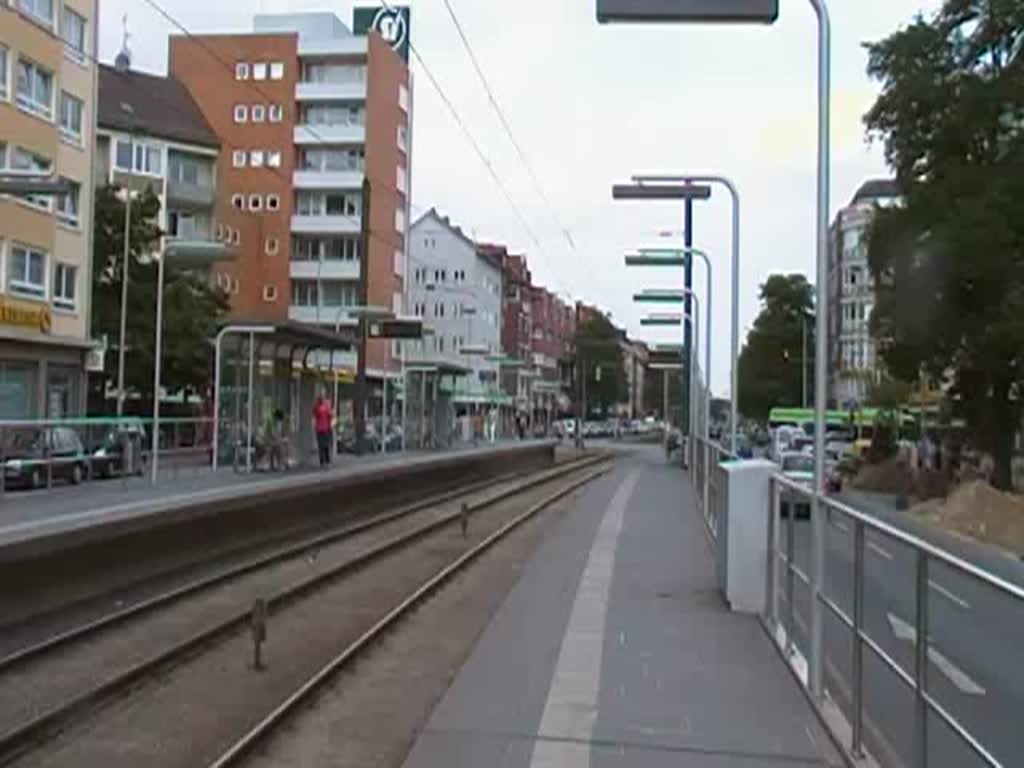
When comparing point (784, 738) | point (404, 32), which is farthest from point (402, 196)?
point (784, 738)

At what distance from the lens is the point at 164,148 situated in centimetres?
7744

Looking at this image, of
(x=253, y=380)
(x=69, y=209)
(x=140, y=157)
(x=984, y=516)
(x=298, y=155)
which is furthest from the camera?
(x=298, y=155)

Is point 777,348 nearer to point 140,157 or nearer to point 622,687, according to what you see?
point 140,157

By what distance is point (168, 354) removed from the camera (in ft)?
199

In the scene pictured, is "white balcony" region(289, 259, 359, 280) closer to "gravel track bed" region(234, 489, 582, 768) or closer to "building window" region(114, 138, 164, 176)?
"building window" region(114, 138, 164, 176)

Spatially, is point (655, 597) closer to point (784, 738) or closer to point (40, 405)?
point (784, 738)

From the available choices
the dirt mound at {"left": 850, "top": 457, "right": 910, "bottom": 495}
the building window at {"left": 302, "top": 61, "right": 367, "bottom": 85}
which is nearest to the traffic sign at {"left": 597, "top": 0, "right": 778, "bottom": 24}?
the dirt mound at {"left": 850, "top": 457, "right": 910, "bottom": 495}

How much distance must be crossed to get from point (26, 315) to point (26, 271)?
5.79ft

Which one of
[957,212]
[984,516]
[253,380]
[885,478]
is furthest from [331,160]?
[984,516]

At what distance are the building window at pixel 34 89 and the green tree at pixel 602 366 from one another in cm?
9374

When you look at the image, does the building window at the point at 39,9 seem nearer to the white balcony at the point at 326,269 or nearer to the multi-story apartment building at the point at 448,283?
the white balcony at the point at 326,269

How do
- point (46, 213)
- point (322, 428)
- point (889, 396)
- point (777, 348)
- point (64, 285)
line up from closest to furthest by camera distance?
point (322, 428)
point (46, 213)
point (64, 285)
point (889, 396)
point (777, 348)

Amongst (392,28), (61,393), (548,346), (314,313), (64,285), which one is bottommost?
(61,393)

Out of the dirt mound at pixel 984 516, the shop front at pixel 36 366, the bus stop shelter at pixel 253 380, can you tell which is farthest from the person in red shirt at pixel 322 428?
the dirt mound at pixel 984 516
